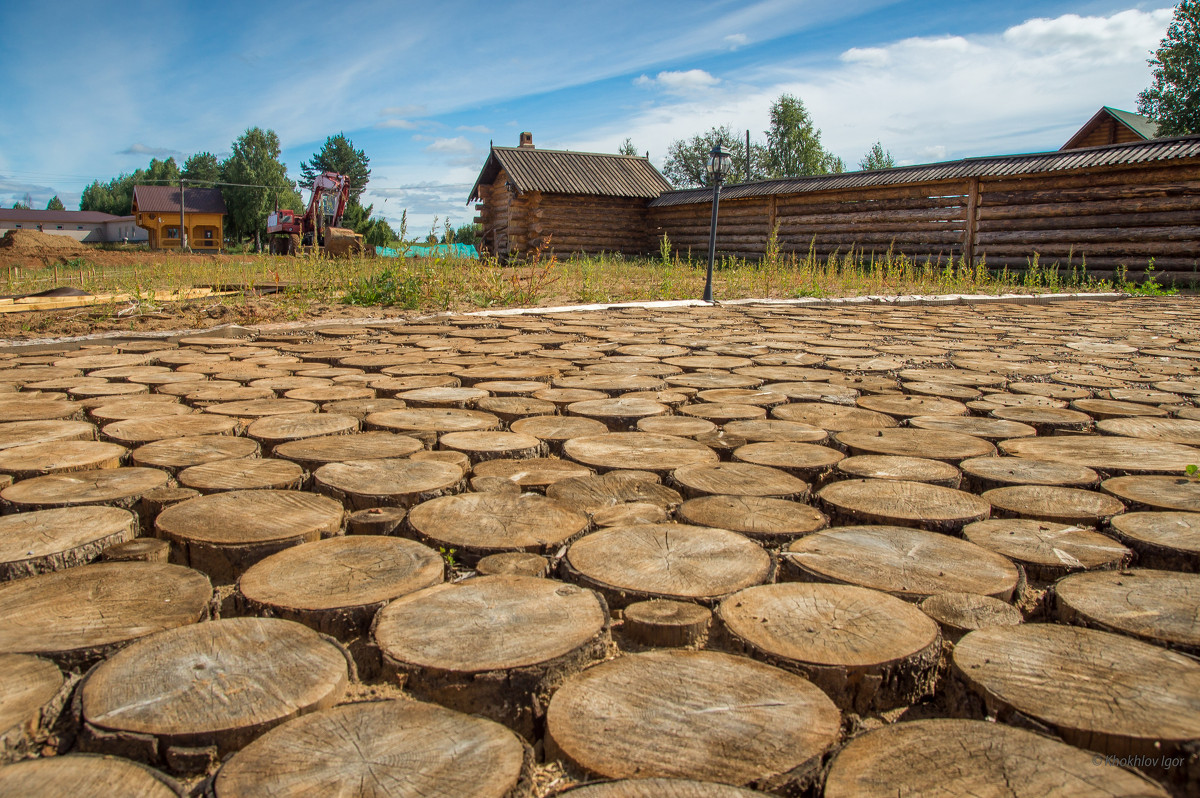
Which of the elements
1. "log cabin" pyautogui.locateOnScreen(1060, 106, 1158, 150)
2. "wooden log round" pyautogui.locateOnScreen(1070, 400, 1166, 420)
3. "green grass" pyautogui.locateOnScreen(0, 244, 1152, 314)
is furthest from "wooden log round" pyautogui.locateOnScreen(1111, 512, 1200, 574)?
"log cabin" pyautogui.locateOnScreen(1060, 106, 1158, 150)

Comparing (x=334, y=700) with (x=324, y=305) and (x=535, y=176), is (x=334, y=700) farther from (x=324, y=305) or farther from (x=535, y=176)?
(x=535, y=176)

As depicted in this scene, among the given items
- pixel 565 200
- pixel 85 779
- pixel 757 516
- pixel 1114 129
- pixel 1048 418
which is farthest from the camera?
pixel 1114 129

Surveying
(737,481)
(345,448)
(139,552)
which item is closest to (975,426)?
(737,481)

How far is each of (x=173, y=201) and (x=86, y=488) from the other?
179ft

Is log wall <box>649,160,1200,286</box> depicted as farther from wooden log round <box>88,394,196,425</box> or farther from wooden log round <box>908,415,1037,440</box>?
wooden log round <box>88,394,196,425</box>

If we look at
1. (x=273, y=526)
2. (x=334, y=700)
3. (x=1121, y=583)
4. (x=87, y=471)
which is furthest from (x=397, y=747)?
(x=87, y=471)

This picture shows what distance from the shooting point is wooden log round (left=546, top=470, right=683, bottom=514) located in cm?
167

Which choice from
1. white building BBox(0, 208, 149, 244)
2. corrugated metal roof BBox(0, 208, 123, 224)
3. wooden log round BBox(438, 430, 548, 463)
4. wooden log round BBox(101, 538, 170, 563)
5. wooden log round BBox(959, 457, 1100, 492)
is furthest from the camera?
corrugated metal roof BBox(0, 208, 123, 224)

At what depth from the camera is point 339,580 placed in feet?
4.10

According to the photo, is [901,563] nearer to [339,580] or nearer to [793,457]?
[793,457]

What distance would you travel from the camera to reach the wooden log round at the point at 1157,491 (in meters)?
1.67

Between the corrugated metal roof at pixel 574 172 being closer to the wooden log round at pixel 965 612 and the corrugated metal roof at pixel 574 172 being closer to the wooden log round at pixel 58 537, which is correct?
the wooden log round at pixel 58 537

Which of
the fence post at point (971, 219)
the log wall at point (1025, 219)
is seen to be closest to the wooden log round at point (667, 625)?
the log wall at point (1025, 219)

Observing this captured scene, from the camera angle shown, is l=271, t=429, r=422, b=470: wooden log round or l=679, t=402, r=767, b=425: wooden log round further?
l=679, t=402, r=767, b=425: wooden log round
